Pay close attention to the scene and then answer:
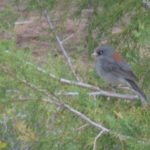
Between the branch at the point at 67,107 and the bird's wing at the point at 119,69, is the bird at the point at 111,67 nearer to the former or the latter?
the bird's wing at the point at 119,69

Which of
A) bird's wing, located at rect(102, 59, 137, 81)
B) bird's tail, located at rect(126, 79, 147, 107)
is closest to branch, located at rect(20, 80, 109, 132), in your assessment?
bird's tail, located at rect(126, 79, 147, 107)

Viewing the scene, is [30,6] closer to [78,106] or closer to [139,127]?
[78,106]

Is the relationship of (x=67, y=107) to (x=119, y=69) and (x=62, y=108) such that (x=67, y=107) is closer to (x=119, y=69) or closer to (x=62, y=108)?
(x=62, y=108)

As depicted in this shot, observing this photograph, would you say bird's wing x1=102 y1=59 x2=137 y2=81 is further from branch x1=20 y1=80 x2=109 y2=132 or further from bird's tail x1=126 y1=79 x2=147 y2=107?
branch x1=20 y1=80 x2=109 y2=132

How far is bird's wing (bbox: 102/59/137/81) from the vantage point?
5007 mm

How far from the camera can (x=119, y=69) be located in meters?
5.61

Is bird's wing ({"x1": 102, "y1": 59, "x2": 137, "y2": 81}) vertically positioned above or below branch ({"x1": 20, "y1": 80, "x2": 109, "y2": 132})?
below

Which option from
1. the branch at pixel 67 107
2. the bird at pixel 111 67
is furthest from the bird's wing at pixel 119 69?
the branch at pixel 67 107

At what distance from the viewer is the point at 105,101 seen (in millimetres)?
4355

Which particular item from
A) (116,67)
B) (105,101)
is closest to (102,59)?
(116,67)

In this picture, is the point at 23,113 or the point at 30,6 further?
the point at 30,6

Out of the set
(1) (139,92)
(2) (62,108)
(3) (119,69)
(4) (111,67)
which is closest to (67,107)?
(2) (62,108)

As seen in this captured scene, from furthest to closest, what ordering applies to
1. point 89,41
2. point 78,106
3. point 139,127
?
point 89,41
point 78,106
point 139,127

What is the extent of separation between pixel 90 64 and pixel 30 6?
1.56 metres
